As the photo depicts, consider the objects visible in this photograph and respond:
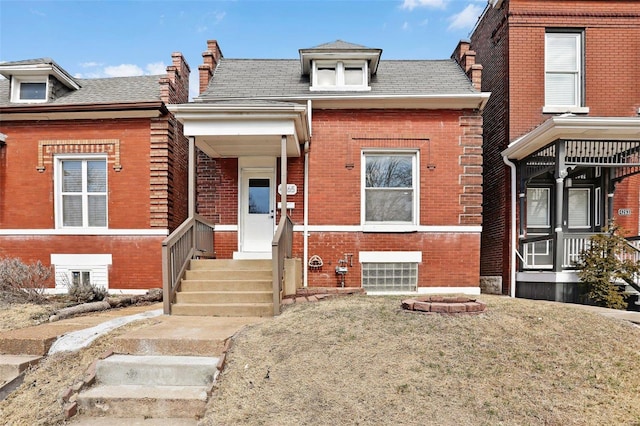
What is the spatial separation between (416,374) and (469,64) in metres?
8.34

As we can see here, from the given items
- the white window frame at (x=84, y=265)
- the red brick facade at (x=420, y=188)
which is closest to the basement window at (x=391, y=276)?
the red brick facade at (x=420, y=188)

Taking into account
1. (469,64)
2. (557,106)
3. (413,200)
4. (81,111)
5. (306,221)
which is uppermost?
(469,64)

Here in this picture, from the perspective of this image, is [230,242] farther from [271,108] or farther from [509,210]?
[509,210]

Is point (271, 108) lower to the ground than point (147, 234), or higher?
higher

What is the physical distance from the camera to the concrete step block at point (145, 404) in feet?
11.7

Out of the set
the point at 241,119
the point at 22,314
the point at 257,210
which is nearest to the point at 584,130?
the point at 241,119

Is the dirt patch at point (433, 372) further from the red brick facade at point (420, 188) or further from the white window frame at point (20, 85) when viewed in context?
the white window frame at point (20, 85)

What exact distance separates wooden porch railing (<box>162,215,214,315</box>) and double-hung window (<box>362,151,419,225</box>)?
369cm

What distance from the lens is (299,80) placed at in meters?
9.77

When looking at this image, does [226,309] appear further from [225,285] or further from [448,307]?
[448,307]

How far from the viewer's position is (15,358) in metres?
4.35

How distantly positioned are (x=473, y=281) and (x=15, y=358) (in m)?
8.28

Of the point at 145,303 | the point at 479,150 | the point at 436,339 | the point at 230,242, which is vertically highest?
the point at 479,150

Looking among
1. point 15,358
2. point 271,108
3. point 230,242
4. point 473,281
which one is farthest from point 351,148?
point 15,358
